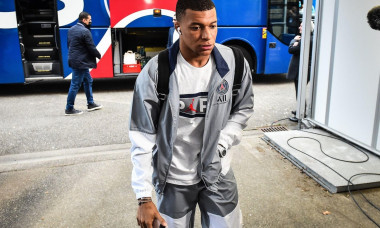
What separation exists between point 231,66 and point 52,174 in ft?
10.9

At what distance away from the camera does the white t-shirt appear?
192 cm

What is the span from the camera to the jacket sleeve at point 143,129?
182 cm

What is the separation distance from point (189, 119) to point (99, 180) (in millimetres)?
2670

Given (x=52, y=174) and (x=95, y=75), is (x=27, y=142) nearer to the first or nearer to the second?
(x=52, y=174)

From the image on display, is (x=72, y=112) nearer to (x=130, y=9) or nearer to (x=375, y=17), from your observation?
(x=130, y=9)

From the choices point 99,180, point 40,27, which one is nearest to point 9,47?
point 40,27

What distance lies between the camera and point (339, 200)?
3.72 m

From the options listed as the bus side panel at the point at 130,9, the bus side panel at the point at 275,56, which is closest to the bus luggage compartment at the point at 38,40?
the bus side panel at the point at 130,9

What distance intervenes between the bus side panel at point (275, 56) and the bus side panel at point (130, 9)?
298 centimetres

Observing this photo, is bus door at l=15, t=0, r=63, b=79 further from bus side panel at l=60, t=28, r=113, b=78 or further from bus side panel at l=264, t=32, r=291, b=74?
bus side panel at l=264, t=32, r=291, b=74

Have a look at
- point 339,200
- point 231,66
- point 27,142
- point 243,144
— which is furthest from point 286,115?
point 231,66

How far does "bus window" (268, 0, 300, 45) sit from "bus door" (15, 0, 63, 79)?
5767 mm

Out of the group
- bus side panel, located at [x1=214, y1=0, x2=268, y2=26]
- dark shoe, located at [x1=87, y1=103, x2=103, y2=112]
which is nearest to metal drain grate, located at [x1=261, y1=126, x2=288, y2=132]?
dark shoe, located at [x1=87, y1=103, x2=103, y2=112]

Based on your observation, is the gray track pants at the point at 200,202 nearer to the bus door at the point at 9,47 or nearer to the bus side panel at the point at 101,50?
the bus side panel at the point at 101,50
